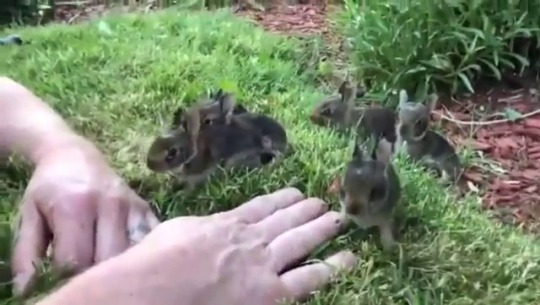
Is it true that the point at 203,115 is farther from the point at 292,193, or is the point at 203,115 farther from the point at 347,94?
the point at 347,94

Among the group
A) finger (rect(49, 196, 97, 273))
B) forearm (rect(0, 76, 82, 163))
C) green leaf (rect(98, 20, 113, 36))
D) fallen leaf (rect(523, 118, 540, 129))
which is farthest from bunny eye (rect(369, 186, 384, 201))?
green leaf (rect(98, 20, 113, 36))

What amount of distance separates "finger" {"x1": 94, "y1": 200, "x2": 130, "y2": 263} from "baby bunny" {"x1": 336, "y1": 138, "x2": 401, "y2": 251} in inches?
15.6

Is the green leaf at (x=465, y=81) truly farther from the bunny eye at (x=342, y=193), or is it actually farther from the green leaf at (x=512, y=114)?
Answer: the bunny eye at (x=342, y=193)

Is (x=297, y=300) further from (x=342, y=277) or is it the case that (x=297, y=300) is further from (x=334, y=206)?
(x=334, y=206)

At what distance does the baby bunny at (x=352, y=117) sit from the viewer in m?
2.88

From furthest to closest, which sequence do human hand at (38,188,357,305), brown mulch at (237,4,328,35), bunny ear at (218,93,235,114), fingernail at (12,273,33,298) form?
brown mulch at (237,4,328,35) → bunny ear at (218,93,235,114) → fingernail at (12,273,33,298) → human hand at (38,188,357,305)

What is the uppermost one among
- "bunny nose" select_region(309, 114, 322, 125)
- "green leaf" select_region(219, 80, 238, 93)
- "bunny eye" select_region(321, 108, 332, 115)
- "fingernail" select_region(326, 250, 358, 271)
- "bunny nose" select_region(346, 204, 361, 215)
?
"bunny nose" select_region(346, 204, 361, 215)

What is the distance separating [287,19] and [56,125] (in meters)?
3.30

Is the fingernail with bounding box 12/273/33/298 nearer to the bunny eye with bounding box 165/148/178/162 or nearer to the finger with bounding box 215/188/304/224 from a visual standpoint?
the finger with bounding box 215/188/304/224

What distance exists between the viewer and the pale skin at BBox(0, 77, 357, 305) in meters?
1.52

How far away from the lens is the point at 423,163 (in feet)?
8.89

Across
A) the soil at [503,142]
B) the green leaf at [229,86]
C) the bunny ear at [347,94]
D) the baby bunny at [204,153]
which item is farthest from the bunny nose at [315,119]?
the baby bunny at [204,153]

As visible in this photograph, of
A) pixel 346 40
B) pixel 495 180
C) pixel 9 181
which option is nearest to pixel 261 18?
pixel 346 40

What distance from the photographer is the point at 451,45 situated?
380 centimetres
